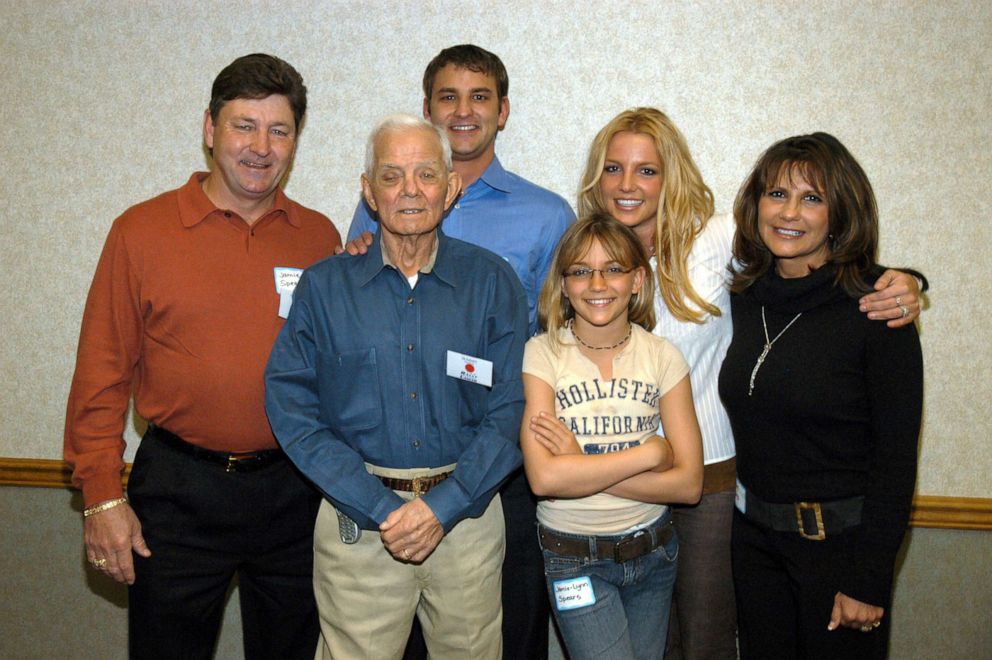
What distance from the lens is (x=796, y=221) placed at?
208 centimetres

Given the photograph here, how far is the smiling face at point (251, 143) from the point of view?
229cm

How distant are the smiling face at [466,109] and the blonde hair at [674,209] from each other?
1.62 ft

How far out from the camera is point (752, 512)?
7.10 ft

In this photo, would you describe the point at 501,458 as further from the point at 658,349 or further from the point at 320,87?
the point at 320,87

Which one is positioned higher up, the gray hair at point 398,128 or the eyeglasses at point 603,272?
the gray hair at point 398,128

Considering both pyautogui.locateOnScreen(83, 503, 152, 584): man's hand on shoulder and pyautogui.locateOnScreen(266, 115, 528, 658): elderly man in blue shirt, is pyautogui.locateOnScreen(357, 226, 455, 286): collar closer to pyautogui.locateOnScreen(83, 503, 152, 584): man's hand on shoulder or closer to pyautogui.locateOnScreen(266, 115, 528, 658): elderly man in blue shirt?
pyautogui.locateOnScreen(266, 115, 528, 658): elderly man in blue shirt

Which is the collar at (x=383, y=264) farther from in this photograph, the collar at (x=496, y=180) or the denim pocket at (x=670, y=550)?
the denim pocket at (x=670, y=550)

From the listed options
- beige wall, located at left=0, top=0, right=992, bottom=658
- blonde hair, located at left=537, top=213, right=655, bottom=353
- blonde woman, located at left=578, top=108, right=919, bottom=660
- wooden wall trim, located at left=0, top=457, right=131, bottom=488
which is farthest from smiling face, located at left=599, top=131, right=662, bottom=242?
wooden wall trim, located at left=0, top=457, right=131, bottom=488

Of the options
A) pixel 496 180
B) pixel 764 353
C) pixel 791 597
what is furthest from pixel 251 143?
pixel 791 597

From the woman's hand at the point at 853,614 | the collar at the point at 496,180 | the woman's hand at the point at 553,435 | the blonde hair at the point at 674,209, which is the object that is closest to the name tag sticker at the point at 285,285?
the collar at the point at 496,180

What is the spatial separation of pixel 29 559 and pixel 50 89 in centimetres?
214

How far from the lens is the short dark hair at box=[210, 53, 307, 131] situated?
A: 7.50ft

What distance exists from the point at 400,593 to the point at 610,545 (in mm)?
587

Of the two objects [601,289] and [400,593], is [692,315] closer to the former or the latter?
[601,289]
